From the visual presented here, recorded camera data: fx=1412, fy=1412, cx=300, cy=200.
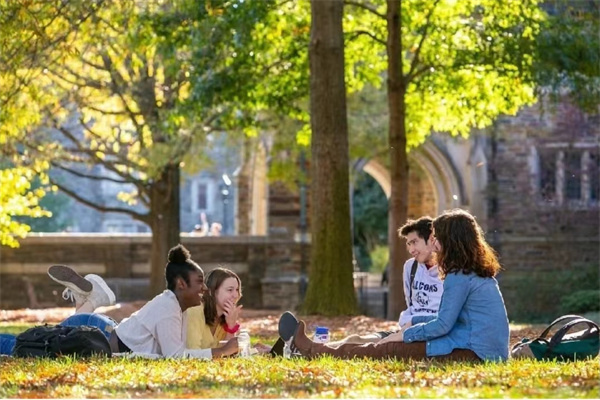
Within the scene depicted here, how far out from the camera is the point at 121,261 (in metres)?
32.2

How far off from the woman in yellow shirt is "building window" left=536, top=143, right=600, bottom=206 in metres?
27.0

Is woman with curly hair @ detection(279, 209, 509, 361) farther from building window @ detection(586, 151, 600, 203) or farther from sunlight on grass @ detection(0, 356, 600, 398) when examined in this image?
building window @ detection(586, 151, 600, 203)

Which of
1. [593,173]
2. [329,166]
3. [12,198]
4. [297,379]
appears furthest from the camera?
[593,173]

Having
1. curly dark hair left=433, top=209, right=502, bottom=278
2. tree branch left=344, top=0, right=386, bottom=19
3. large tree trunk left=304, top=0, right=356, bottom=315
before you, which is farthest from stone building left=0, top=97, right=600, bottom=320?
curly dark hair left=433, top=209, right=502, bottom=278

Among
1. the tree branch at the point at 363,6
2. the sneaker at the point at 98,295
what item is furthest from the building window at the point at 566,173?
the sneaker at the point at 98,295

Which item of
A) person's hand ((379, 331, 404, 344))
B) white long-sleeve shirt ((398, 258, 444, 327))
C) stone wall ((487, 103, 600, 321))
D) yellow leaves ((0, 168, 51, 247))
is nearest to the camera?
person's hand ((379, 331, 404, 344))

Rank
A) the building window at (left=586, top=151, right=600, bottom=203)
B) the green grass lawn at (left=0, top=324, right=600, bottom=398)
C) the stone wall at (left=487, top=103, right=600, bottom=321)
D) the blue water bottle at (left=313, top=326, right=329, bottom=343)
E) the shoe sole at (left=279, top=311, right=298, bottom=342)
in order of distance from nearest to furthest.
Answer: the green grass lawn at (left=0, top=324, right=600, bottom=398), the shoe sole at (left=279, top=311, right=298, bottom=342), the blue water bottle at (left=313, top=326, right=329, bottom=343), the stone wall at (left=487, top=103, right=600, bottom=321), the building window at (left=586, top=151, right=600, bottom=203)

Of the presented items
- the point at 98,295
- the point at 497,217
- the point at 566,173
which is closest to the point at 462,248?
the point at 98,295

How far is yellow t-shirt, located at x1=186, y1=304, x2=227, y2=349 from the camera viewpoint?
9.62m

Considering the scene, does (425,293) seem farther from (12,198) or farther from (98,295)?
(12,198)

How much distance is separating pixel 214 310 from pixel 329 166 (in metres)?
7.90

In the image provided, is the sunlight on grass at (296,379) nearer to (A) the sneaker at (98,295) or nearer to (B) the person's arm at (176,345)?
(B) the person's arm at (176,345)

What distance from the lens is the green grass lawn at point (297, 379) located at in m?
6.99

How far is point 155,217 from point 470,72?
27.2 feet
